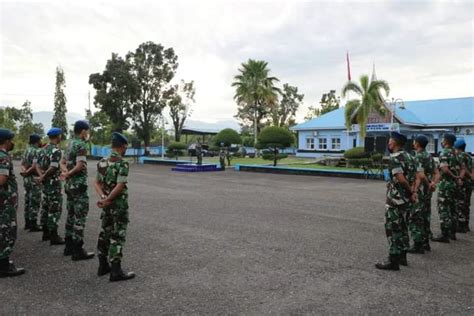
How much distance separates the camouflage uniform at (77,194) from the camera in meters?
5.29

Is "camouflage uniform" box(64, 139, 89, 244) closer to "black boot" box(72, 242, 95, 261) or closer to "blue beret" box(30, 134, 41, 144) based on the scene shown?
"black boot" box(72, 242, 95, 261)

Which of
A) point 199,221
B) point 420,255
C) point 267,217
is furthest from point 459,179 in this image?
point 199,221

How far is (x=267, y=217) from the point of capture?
8500 millimetres

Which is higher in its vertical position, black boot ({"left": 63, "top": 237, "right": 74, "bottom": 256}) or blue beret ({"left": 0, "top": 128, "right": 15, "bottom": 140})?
blue beret ({"left": 0, "top": 128, "right": 15, "bottom": 140})

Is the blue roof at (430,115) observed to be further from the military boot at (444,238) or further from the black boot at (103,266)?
the black boot at (103,266)

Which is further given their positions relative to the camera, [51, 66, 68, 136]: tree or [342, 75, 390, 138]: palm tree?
[51, 66, 68, 136]: tree

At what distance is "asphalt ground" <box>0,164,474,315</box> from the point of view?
390 cm

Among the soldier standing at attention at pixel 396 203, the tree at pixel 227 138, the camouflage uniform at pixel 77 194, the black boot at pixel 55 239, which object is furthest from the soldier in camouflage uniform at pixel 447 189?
the tree at pixel 227 138

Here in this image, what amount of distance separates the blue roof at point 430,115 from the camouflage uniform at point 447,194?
25.8 meters

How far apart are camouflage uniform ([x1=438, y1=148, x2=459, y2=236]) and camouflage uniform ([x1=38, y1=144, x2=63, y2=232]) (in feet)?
19.6

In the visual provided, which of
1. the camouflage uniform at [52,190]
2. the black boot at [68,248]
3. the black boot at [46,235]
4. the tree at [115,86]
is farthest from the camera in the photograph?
the tree at [115,86]

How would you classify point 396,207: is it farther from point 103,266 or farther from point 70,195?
point 70,195

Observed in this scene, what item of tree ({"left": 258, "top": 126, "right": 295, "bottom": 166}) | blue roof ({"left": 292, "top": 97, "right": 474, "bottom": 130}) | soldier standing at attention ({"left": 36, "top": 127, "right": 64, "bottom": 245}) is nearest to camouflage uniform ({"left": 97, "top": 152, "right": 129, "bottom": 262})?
soldier standing at attention ({"left": 36, "top": 127, "right": 64, "bottom": 245})

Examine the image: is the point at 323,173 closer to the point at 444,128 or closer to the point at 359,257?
the point at 359,257
